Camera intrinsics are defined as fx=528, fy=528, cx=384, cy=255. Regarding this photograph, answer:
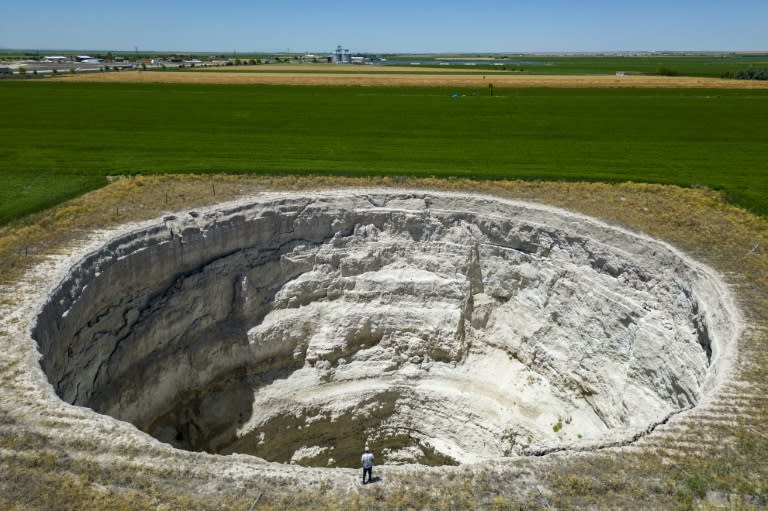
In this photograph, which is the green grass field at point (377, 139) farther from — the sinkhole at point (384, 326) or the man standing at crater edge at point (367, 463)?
the man standing at crater edge at point (367, 463)

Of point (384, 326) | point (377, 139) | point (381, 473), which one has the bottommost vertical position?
point (384, 326)

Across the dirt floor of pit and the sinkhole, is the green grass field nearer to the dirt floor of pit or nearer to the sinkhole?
the sinkhole

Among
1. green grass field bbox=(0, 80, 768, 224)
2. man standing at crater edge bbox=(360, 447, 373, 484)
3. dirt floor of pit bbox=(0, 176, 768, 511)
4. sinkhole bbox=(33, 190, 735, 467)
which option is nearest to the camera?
dirt floor of pit bbox=(0, 176, 768, 511)

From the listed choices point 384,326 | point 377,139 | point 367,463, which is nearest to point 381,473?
point 367,463

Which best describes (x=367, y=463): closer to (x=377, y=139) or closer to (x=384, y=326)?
(x=384, y=326)

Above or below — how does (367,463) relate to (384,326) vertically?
above

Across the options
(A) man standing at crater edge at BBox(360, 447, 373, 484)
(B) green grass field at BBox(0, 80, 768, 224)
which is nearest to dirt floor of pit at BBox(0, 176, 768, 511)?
(A) man standing at crater edge at BBox(360, 447, 373, 484)

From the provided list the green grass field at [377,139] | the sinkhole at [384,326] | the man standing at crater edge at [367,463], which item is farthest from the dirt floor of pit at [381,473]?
the green grass field at [377,139]
